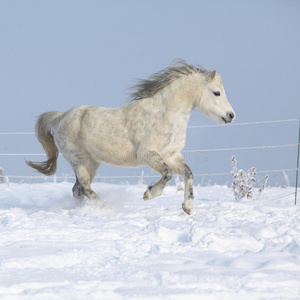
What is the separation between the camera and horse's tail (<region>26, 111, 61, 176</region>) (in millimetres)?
6566

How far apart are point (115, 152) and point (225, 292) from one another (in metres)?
3.31

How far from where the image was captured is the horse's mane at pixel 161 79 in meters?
5.41

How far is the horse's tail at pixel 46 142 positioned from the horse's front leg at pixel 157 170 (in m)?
2.09

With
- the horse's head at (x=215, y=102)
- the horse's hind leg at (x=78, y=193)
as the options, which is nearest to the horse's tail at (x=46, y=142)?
the horse's hind leg at (x=78, y=193)

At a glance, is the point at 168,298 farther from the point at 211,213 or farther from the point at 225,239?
the point at 211,213

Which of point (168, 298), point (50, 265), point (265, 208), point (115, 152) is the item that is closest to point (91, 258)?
point (50, 265)

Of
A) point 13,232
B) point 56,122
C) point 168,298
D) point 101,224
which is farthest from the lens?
point 56,122

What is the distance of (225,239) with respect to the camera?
11.7 ft

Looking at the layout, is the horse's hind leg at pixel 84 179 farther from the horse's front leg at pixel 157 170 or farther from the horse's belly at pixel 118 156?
the horse's front leg at pixel 157 170

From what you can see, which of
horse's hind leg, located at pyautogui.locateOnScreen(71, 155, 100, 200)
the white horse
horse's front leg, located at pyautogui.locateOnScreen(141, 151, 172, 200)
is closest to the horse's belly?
the white horse

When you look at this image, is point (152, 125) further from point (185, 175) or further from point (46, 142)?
point (46, 142)

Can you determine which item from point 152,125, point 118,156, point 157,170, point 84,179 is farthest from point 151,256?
point 84,179

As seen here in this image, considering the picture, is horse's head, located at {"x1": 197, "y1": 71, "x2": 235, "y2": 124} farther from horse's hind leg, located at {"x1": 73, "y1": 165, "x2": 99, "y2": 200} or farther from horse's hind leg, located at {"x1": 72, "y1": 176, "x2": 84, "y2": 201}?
horse's hind leg, located at {"x1": 72, "y1": 176, "x2": 84, "y2": 201}

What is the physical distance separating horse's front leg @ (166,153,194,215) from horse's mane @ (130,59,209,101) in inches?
34.1
